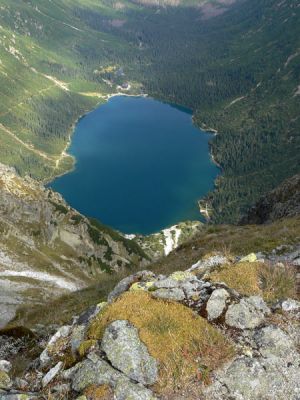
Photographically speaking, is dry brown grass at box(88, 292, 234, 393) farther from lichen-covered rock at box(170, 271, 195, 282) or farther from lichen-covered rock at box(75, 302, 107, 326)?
lichen-covered rock at box(170, 271, 195, 282)

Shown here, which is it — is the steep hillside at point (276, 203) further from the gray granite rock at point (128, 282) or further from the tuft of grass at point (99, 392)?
the tuft of grass at point (99, 392)

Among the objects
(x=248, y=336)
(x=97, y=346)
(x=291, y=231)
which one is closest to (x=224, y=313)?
(x=248, y=336)

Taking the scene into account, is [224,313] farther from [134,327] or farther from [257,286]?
[134,327]

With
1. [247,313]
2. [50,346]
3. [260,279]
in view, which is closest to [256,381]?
[247,313]

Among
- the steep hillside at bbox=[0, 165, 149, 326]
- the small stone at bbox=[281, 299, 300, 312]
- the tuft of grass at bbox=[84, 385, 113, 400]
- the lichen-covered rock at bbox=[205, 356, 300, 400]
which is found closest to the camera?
the tuft of grass at bbox=[84, 385, 113, 400]

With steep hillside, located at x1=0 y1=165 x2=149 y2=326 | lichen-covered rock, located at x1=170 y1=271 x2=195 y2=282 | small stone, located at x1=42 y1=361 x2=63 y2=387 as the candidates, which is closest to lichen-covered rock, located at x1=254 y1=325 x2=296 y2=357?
lichen-covered rock, located at x1=170 y1=271 x2=195 y2=282

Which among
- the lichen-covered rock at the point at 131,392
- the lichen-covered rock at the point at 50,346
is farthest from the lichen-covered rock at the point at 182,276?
the lichen-covered rock at the point at 131,392
